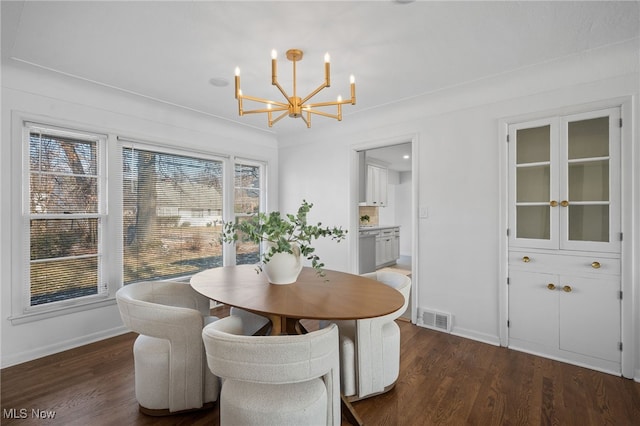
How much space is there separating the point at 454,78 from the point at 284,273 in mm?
2445

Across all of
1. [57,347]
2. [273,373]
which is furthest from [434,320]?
[57,347]

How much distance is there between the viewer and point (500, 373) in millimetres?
2445

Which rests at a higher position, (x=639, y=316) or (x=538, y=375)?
(x=639, y=316)

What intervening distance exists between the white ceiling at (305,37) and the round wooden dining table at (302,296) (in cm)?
180

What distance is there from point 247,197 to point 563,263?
3943 millimetres

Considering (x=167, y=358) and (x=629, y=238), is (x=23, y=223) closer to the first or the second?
(x=167, y=358)

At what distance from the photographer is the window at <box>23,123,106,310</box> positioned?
2746 mm

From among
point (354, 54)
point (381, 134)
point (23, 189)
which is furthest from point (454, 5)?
point (23, 189)

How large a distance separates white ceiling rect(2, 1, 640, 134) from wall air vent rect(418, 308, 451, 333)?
245 cm

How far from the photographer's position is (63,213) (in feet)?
9.52

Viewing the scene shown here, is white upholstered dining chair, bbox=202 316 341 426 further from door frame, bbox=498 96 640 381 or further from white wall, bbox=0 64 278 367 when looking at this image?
door frame, bbox=498 96 640 381

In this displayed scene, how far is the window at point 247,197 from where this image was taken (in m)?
4.55

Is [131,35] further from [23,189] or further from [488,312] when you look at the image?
[488,312]

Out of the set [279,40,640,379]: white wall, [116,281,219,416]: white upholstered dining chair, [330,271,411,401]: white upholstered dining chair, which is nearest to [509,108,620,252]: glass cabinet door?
[279,40,640,379]: white wall
